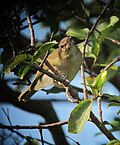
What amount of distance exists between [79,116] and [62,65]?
840mm

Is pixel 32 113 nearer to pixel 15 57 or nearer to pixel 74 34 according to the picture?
pixel 74 34

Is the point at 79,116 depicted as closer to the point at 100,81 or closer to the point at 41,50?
the point at 100,81

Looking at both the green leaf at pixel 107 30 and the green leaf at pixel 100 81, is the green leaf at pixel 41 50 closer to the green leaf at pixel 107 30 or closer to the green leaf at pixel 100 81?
the green leaf at pixel 100 81

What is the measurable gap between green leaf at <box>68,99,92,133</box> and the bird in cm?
71

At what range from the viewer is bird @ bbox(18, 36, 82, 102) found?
216 cm

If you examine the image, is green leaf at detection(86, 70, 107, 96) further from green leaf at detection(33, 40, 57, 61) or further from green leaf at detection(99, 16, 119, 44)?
green leaf at detection(99, 16, 119, 44)

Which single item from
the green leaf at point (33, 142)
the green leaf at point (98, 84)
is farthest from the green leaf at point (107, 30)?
the green leaf at point (33, 142)

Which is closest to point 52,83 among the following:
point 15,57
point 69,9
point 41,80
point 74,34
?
point 41,80

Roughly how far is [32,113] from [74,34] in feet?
2.23

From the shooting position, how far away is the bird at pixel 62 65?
2164mm

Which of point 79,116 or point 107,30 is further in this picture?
point 107,30

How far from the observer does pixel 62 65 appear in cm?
222

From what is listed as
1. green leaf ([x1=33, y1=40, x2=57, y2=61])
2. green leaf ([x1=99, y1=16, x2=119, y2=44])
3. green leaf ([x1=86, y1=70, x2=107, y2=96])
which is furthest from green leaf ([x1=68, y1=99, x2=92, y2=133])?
green leaf ([x1=99, y1=16, x2=119, y2=44])

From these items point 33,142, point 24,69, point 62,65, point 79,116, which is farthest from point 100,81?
point 62,65
